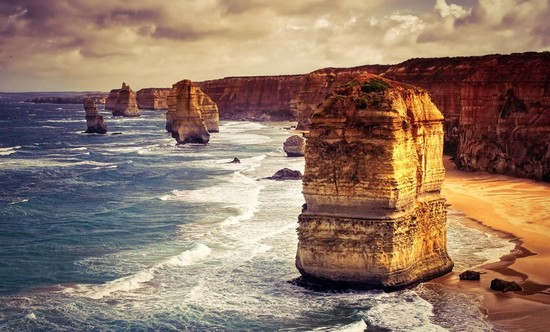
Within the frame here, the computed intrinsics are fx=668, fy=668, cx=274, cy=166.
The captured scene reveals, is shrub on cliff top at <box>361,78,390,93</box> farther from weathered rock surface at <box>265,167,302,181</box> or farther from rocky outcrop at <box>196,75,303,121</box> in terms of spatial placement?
rocky outcrop at <box>196,75,303,121</box>

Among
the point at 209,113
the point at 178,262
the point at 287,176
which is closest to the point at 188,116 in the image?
the point at 209,113

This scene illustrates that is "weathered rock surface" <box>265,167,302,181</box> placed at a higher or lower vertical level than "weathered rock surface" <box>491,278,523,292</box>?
higher

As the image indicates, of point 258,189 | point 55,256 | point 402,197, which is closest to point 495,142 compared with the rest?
point 258,189

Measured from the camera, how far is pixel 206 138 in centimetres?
8412

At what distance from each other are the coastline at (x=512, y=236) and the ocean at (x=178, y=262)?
768 millimetres

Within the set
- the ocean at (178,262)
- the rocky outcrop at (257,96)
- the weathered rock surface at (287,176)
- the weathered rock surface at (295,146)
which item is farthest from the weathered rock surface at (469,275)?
the rocky outcrop at (257,96)

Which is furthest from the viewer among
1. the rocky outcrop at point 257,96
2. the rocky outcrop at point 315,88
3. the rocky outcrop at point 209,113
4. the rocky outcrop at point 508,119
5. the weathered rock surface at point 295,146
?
the rocky outcrop at point 257,96

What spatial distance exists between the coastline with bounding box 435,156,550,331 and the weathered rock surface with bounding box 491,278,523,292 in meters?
0.21

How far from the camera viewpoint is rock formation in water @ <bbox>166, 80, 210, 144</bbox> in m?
81.8

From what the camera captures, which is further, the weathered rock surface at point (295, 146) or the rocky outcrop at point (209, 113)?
the rocky outcrop at point (209, 113)

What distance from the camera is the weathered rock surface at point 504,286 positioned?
2162cm

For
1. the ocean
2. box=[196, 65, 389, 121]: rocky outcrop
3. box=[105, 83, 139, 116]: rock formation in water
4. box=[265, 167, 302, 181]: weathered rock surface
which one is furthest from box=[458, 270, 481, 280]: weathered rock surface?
box=[105, 83, 139, 116]: rock formation in water

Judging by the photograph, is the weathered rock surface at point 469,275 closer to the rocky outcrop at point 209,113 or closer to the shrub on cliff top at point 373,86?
the shrub on cliff top at point 373,86

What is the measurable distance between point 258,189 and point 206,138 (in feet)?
133
